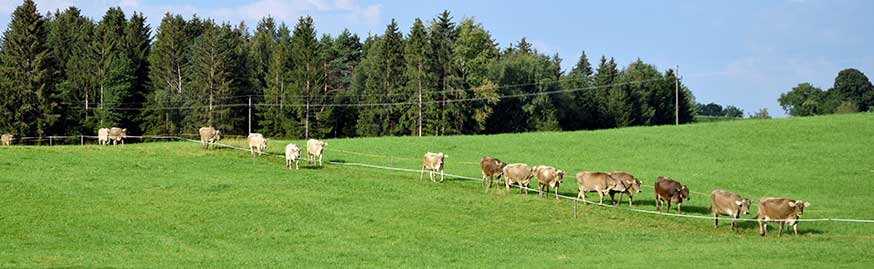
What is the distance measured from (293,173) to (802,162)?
2677cm

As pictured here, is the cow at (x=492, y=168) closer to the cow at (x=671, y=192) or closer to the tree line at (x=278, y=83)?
the cow at (x=671, y=192)

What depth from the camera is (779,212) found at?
31719mm

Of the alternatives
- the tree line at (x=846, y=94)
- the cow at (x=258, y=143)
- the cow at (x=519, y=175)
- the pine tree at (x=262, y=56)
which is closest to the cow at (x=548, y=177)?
the cow at (x=519, y=175)

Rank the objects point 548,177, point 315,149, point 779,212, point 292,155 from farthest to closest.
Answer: point 315,149 < point 292,155 < point 548,177 < point 779,212

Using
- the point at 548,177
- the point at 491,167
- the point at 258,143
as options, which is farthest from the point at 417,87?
the point at 548,177

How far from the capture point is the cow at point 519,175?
39875 mm

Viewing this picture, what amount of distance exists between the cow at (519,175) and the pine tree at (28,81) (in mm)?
49189

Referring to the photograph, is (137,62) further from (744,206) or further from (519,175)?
(744,206)

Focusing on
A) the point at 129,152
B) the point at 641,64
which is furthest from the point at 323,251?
the point at 641,64

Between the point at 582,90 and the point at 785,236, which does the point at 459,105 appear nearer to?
the point at 582,90

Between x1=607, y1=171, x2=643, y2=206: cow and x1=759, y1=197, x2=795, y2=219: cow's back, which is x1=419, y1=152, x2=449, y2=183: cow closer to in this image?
x1=607, y1=171, x2=643, y2=206: cow

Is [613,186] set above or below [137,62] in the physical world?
below

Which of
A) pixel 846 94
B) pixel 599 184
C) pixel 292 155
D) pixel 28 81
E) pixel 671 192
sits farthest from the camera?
pixel 846 94

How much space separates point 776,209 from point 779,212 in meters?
0.14
